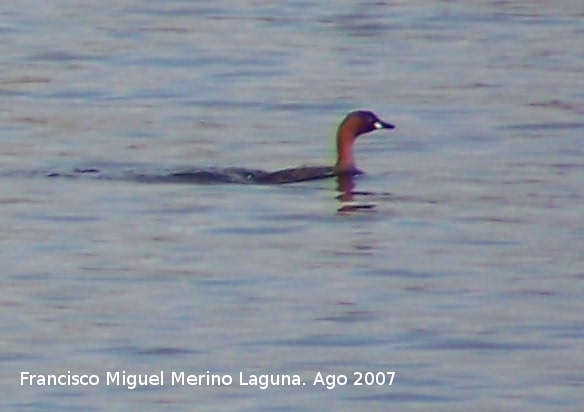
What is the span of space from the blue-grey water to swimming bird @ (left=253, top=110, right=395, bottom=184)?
0.40 ft

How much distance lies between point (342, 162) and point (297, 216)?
1600mm

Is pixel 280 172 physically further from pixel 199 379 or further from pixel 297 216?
pixel 199 379

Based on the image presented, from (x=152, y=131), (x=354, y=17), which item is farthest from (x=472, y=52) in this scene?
(x=152, y=131)

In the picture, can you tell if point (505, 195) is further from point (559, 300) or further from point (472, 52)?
point (472, 52)

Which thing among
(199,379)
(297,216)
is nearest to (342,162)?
(297,216)

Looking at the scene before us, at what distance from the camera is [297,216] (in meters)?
16.5

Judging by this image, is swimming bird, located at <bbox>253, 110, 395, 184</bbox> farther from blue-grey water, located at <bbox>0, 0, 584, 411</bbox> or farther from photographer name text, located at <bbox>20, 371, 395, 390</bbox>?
photographer name text, located at <bbox>20, 371, 395, 390</bbox>

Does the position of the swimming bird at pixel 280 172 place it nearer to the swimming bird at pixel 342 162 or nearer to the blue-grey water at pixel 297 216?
the swimming bird at pixel 342 162

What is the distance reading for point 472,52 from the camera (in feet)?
81.7

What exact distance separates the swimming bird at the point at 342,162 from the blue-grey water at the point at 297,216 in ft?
0.40

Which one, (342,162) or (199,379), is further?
(342,162)

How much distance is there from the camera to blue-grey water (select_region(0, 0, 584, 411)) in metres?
12.0

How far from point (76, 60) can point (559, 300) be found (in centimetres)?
1204

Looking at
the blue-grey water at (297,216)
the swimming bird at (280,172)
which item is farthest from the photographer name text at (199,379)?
the swimming bird at (280,172)
